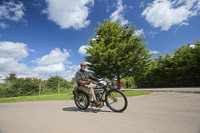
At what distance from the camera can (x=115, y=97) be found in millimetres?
3570

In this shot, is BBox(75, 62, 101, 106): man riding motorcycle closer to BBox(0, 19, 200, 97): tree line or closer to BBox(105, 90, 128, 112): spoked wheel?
BBox(105, 90, 128, 112): spoked wheel

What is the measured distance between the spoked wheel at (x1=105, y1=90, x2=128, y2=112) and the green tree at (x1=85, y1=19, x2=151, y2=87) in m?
8.04

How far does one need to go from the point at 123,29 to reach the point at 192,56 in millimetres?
10550

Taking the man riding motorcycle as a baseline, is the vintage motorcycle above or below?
below

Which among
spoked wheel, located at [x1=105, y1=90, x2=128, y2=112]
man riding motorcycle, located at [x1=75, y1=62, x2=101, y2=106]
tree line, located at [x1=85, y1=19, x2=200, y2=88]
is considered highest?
tree line, located at [x1=85, y1=19, x2=200, y2=88]

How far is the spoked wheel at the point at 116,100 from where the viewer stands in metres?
3.37

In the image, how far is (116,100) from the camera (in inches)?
140

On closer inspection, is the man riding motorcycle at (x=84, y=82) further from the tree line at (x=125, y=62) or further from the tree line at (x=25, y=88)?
the tree line at (x=25, y=88)

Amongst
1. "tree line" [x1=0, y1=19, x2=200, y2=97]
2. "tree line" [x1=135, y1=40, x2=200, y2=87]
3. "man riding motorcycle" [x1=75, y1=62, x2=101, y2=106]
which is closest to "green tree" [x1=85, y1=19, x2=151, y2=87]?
"tree line" [x1=0, y1=19, x2=200, y2=97]

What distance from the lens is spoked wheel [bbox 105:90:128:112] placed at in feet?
11.1

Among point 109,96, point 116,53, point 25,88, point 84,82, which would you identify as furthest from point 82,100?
point 25,88

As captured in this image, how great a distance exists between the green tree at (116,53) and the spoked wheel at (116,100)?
804 cm

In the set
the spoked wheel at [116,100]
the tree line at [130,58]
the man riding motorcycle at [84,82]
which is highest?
the tree line at [130,58]

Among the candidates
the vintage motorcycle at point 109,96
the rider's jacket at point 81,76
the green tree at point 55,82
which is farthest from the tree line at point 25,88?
the vintage motorcycle at point 109,96
